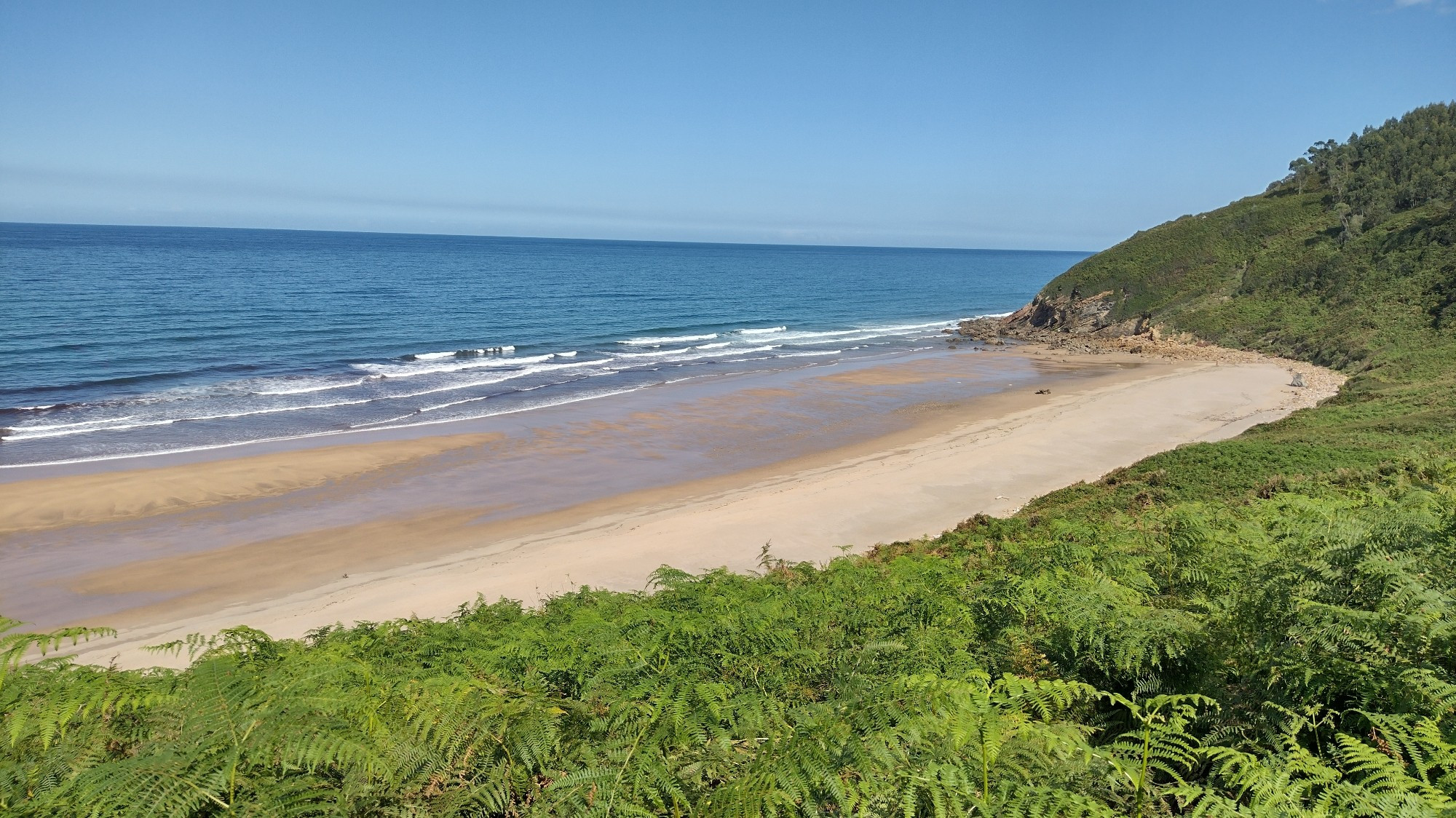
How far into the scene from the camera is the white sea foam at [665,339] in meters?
56.1

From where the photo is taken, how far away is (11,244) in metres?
127

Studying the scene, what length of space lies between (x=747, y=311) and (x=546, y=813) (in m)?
76.8

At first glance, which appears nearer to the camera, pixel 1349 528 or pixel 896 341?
pixel 1349 528

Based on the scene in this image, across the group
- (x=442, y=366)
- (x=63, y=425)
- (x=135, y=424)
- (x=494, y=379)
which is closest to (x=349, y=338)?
(x=442, y=366)

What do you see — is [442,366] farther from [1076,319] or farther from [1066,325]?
[1076,319]

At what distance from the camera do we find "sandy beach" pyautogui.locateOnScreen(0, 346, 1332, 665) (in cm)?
1684

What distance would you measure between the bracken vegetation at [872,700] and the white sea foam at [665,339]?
45991 mm

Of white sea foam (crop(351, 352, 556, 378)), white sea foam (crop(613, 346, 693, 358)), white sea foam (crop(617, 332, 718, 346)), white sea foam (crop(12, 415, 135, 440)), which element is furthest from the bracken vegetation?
white sea foam (crop(617, 332, 718, 346))

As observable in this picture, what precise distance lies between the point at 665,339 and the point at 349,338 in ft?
73.2

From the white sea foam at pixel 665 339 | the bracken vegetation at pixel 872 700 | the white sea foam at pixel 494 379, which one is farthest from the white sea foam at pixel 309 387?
the bracken vegetation at pixel 872 700

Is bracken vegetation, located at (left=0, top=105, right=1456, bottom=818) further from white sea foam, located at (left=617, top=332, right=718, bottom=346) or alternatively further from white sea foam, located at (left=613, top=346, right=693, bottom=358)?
white sea foam, located at (left=617, top=332, right=718, bottom=346)

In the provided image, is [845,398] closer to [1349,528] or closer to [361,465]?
[361,465]

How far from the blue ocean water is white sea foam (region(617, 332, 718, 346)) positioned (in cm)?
28

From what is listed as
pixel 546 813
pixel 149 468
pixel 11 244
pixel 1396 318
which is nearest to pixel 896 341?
pixel 1396 318
